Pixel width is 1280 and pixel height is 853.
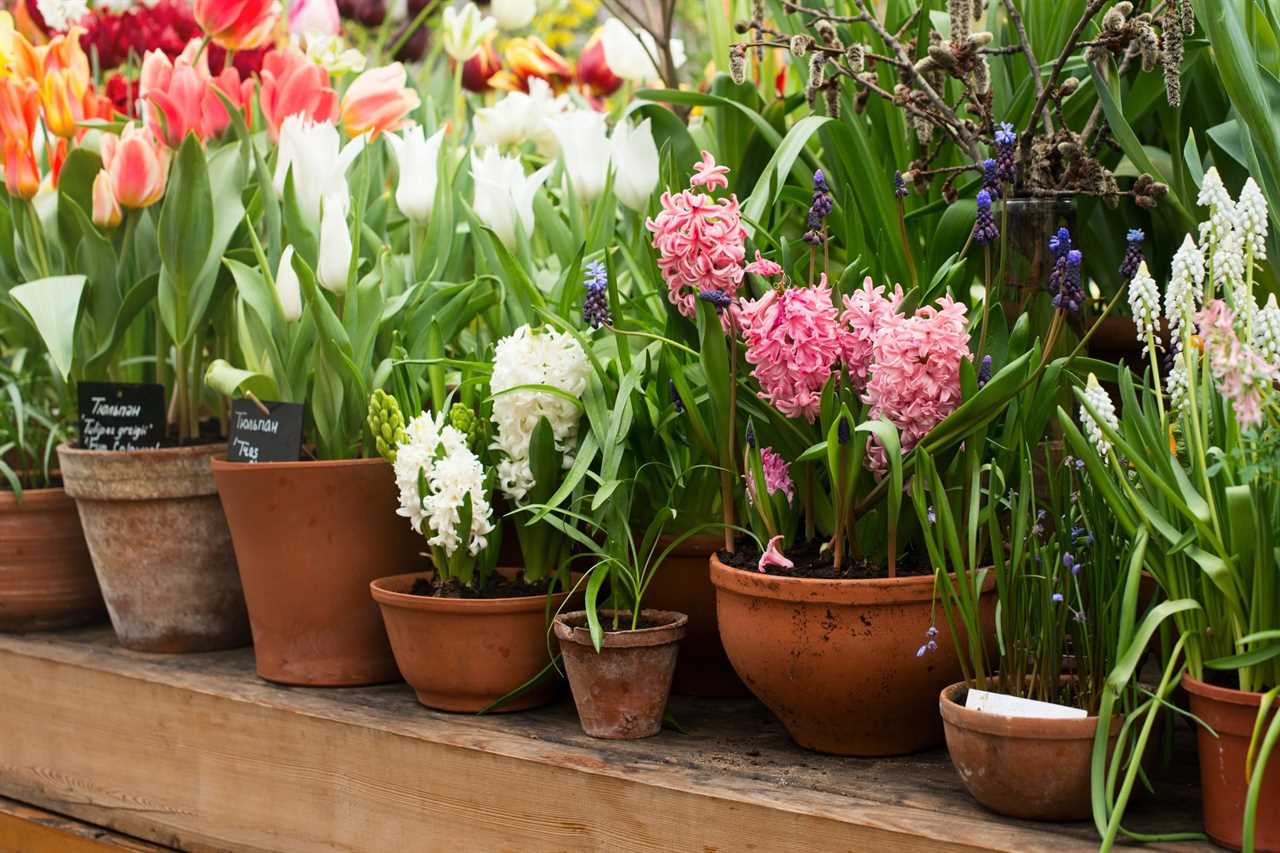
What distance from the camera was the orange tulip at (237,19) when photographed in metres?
1.88

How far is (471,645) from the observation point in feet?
4.70

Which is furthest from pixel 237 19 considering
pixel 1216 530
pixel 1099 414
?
pixel 1216 530

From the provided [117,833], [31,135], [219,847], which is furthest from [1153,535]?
[31,135]

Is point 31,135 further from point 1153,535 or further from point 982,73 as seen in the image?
point 1153,535

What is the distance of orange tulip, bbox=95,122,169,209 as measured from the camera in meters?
1.75

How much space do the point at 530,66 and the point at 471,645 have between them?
1390mm

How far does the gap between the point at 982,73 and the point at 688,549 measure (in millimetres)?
536

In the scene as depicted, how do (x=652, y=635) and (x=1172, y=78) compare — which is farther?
(x=652, y=635)

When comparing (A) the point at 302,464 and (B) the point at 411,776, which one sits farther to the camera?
(A) the point at 302,464

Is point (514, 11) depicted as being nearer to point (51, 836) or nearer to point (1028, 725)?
point (51, 836)

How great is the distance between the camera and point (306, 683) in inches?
63.0

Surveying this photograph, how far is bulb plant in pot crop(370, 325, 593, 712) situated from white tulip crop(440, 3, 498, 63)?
960 mm

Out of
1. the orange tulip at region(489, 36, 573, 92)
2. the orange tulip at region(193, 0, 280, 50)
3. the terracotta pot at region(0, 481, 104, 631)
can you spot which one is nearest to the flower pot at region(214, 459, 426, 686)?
the terracotta pot at region(0, 481, 104, 631)

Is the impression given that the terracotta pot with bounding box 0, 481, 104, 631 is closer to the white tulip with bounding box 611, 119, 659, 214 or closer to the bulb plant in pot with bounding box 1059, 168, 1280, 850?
the white tulip with bounding box 611, 119, 659, 214
